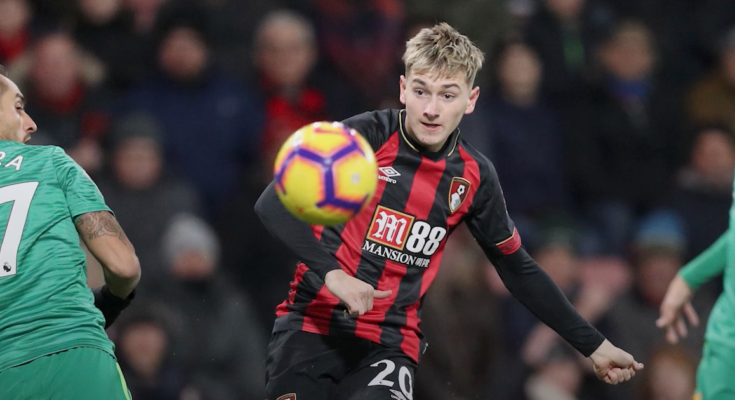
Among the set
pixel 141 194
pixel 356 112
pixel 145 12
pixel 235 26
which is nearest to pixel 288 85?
pixel 356 112

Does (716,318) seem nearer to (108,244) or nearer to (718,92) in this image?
(108,244)

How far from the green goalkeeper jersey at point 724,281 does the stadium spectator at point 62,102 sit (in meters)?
3.99

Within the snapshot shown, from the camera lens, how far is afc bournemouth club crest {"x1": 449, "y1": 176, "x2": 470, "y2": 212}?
394 cm

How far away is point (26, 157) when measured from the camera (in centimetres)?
346

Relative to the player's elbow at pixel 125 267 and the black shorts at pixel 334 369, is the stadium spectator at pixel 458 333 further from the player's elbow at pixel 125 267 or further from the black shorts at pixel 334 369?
the player's elbow at pixel 125 267

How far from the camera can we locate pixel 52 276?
10.8ft

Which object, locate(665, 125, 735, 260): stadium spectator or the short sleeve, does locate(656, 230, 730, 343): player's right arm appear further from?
locate(665, 125, 735, 260): stadium spectator

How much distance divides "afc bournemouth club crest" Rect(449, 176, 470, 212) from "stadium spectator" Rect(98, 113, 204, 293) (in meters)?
2.90

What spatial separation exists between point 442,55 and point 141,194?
3.15 metres

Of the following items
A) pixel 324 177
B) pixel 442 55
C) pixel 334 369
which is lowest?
pixel 334 369

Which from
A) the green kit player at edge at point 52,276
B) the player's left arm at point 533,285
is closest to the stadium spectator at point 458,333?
the player's left arm at point 533,285

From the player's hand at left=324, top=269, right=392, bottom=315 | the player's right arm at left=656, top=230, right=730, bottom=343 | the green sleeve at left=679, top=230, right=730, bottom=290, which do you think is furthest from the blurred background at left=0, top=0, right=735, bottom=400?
the player's hand at left=324, top=269, right=392, bottom=315

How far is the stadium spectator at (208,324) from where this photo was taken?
6.11 meters

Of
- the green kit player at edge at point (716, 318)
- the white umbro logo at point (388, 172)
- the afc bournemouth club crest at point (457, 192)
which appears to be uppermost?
the white umbro logo at point (388, 172)
